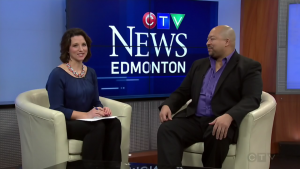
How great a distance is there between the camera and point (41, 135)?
2.53 meters

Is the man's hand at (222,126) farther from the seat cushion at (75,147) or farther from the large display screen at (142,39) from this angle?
the large display screen at (142,39)

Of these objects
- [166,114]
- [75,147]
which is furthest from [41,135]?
[166,114]

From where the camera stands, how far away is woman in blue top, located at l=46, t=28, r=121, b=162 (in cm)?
254

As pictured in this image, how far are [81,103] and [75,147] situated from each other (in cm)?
38

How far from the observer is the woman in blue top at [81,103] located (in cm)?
254

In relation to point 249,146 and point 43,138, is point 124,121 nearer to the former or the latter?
point 43,138

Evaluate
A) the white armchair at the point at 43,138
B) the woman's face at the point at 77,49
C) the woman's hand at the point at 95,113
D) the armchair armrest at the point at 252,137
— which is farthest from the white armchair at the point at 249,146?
the woman's face at the point at 77,49

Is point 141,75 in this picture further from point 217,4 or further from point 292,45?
point 292,45

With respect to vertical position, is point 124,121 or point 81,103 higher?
point 81,103

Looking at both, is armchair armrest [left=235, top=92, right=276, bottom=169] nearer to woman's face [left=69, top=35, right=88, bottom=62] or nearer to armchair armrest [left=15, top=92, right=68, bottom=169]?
armchair armrest [left=15, top=92, right=68, bottom=169]

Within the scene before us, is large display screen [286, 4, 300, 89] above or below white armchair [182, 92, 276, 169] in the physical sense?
above

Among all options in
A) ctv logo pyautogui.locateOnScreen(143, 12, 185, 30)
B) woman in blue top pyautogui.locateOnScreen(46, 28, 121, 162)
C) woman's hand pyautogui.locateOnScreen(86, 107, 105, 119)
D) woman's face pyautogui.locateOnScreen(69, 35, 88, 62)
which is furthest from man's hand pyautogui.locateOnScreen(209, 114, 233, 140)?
ctv logo pyautogui.locateOnScreen(143, 12, 185, 30)

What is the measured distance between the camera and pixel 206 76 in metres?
2.79

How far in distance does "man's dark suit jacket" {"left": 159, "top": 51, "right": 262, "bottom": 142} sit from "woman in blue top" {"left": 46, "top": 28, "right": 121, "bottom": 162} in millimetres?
551
